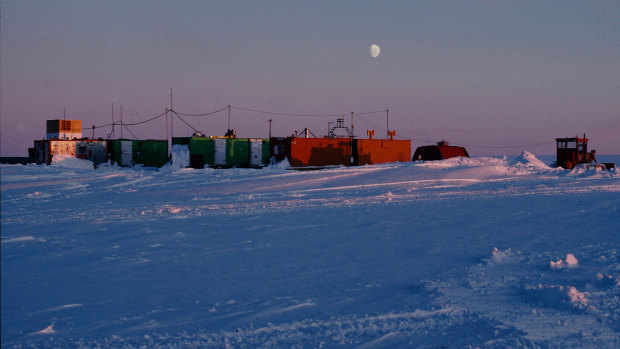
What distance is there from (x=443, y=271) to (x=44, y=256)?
21.8 ft

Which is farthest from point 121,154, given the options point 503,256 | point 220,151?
point 503,256

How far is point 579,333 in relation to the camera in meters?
4.87

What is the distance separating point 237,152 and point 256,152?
5.37 feet

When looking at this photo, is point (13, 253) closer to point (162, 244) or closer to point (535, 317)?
point (162, 244)

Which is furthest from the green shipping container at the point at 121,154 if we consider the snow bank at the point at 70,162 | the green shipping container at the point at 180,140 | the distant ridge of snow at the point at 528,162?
the distant ridge of snow at the point at 528,162

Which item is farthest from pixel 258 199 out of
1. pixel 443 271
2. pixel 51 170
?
pixel 51 170

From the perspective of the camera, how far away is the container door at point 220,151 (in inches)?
1585

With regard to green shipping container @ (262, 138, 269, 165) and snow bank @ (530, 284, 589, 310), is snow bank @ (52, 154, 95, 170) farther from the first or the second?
snow bank @ (530, 284, 589, 310)

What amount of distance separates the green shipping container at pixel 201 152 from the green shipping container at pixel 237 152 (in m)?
1.30

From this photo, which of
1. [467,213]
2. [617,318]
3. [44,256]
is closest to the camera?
[617,318]

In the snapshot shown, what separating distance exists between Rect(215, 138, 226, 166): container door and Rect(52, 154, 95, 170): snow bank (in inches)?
420

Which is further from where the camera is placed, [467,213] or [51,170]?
[51,170]

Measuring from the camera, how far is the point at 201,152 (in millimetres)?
39750

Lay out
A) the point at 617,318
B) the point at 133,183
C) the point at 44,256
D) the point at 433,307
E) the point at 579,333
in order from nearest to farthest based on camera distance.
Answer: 1. the point at 579,333
2. the point at 617,318
3. the point at 433,307
4. the point at 44,256
5. the point at 133,183
